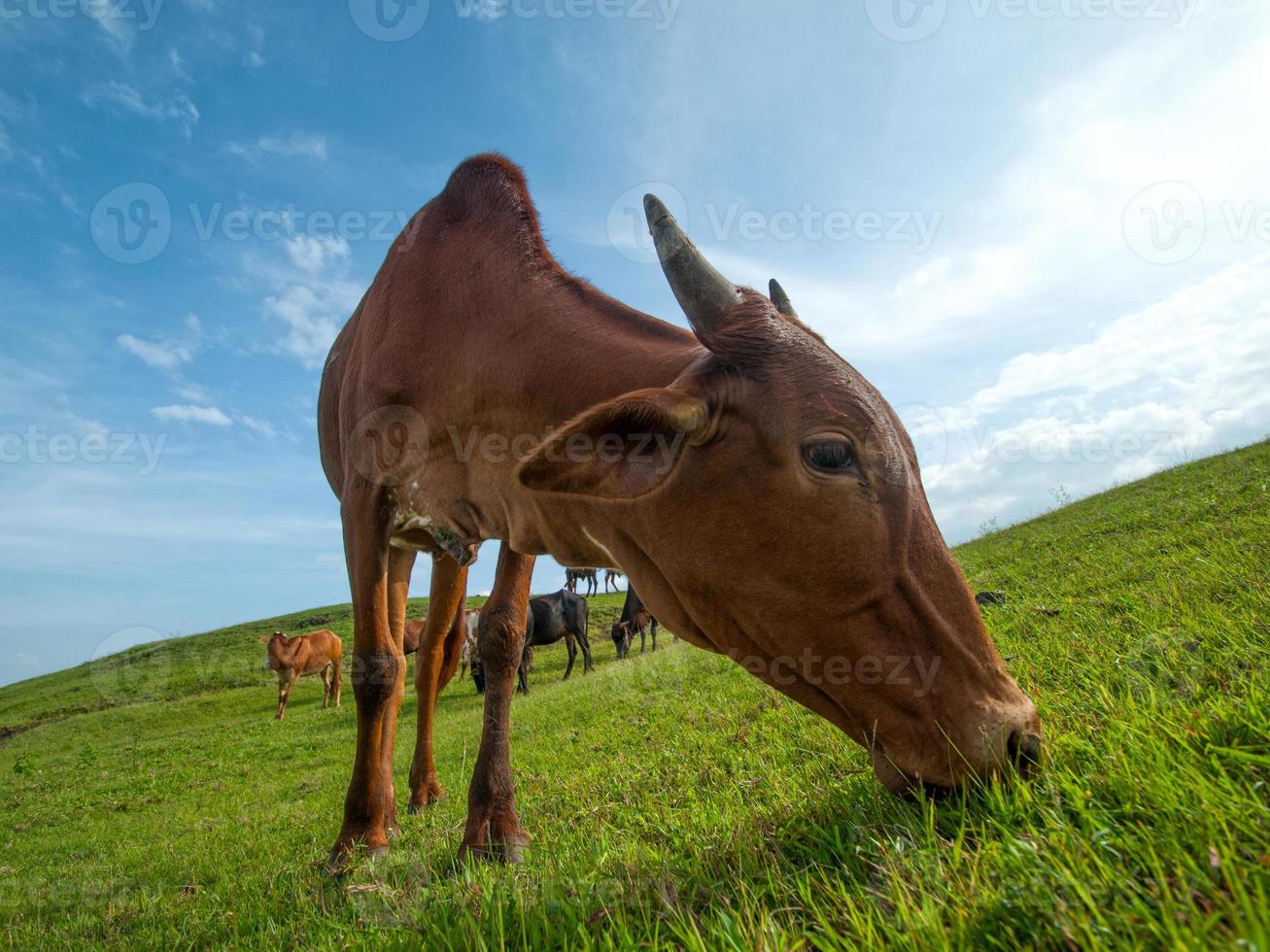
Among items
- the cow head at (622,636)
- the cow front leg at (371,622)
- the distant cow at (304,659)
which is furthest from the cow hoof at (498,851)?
the cow head at (622,636)

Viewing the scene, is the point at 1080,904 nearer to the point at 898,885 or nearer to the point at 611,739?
the point at 898,885

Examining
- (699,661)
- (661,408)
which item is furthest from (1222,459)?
(661,408)

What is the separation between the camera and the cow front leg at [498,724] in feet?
10.7

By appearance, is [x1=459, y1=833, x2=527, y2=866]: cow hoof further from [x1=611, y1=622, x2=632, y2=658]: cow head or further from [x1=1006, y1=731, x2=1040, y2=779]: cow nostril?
[x1=611, y1=622, x2=632, y2=658]: cow head

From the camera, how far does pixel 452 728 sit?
40.0 ft

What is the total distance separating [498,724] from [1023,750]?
261cm

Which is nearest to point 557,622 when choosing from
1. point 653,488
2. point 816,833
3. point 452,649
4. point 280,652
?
point 280,652

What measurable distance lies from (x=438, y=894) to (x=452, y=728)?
10.8 meters

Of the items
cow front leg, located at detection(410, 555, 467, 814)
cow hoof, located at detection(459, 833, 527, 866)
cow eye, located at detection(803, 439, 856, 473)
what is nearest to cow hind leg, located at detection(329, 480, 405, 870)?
cow front leg, located at detection(410, 555, 467, 814)

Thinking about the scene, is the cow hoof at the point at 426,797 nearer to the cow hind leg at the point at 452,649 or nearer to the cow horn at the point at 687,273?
the cow hind leg at the point at 452,649

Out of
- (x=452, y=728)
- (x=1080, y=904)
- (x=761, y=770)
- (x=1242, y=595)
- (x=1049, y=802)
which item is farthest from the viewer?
(x=452, y=728)

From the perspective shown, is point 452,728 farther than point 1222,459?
No

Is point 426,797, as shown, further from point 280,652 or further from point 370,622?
point 280,652

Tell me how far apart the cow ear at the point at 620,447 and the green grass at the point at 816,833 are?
126cm
